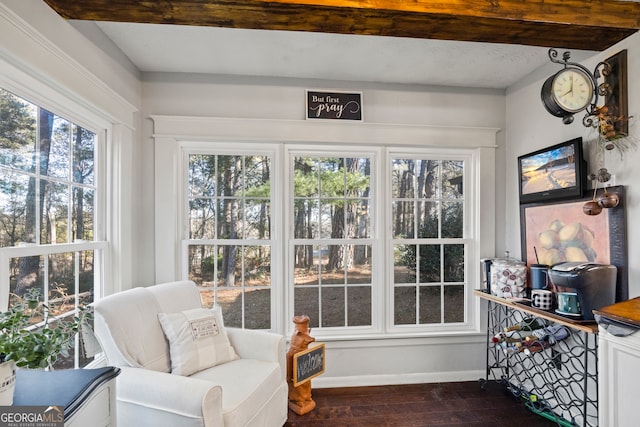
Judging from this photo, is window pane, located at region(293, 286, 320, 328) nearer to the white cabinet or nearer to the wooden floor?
the wooden floor

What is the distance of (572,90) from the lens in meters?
1.92

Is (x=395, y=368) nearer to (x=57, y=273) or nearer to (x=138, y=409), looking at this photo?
(x=138, y=409)

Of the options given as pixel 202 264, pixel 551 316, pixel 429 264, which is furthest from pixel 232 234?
pixel 551 316

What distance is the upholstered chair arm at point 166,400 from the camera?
148cm

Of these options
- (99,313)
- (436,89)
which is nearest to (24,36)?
(99,313)

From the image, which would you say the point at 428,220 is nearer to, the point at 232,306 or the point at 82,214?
the point at 232,306

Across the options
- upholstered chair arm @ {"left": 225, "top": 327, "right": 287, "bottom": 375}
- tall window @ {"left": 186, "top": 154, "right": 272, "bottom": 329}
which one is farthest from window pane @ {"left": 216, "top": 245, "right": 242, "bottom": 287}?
upholstered chair arm @ {"left": 225, "top": 327, "right": 287, "bottom": 375}

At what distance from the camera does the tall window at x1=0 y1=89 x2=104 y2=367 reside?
153 centimetres

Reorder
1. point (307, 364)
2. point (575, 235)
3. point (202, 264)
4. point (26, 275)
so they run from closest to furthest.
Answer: point (26, 275) < point (575, 235) < point (307, 364) < point (202, 264)

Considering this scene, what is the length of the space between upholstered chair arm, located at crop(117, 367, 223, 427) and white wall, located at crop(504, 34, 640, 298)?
7.75 ft

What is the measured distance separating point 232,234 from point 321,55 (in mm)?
1563

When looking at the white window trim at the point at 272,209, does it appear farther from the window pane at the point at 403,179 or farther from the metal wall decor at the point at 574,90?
the metal wall decor at the point at 574,90

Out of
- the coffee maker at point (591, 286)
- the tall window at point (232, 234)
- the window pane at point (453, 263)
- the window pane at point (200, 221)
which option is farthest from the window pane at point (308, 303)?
the coffee maker at point (591, 286)

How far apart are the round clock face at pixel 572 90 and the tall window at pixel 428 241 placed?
3.55ft
